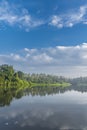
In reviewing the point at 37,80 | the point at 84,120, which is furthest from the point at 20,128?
the point at 37,80

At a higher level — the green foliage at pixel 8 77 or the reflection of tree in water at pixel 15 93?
the green foliage at pixel 8 77

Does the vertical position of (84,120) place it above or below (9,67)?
below

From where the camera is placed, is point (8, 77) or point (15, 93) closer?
point (15, 93)

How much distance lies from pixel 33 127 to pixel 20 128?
1194mm

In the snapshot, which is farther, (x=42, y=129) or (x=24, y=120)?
(x=24, y=120)

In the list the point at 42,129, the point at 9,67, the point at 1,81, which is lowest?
the point at 42,129

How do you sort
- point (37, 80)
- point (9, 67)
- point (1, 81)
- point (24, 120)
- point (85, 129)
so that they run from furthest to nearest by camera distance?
point (37, 80) < point (9, 67) < point (1, 81) < point (24, 120) < point (85, 129)

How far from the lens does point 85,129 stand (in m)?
17.6

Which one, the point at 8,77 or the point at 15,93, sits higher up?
the point at 8,77

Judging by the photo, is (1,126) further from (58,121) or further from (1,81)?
(1,81)

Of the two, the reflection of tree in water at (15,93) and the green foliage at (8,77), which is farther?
the green foliage at (8,77)

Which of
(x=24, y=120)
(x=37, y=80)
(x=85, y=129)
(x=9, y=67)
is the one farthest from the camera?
(x=37, y=80)

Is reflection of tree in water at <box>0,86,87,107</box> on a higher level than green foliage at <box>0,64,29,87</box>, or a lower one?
lower

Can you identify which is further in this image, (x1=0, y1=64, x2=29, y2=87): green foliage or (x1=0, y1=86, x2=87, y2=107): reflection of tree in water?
(x1=0, y1=64, x2=29, y2=87): green foliage
